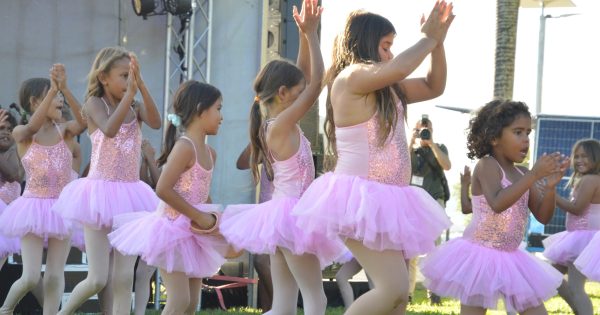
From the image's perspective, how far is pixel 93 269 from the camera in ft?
21.5

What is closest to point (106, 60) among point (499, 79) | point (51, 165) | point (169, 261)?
point (51, 165)

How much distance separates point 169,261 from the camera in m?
5.76

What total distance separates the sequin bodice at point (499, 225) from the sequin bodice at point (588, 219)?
3033 mm

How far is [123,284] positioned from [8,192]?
262 cm

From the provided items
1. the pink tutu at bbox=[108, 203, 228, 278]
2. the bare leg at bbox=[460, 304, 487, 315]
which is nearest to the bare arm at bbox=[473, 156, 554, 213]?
the bare leg at bbox=[460, 304, 487, 315]

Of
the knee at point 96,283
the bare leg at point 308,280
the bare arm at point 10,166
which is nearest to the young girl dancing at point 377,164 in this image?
the bare leg at point 308,280

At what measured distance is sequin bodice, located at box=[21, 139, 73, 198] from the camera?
763 cm

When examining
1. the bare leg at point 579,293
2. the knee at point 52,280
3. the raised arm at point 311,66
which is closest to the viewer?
the raised arm at point 311,66

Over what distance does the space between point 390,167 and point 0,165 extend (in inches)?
178

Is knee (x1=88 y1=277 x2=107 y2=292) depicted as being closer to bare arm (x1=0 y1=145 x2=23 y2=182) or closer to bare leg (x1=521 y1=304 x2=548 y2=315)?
bare arm (x1=0 y1=145 x2=23 y2=182)

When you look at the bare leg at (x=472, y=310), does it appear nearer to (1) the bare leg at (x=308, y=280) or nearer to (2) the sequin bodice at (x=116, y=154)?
(1) the bare leg at (x=308, y=280)

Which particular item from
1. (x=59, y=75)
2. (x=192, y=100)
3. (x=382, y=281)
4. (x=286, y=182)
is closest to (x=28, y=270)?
(x=59, y=75)

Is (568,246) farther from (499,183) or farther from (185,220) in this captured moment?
(185,220)

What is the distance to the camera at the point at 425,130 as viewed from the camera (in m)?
10.8
